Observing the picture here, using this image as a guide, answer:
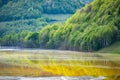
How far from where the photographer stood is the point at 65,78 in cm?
4300

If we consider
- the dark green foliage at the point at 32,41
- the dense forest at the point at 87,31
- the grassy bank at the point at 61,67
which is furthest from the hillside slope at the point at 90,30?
the grassy bank at the point at 61,67

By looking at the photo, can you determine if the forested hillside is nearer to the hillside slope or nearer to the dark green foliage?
the hillside slope

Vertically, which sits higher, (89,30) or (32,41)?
(89,30)

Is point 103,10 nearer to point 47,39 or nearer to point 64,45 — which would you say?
point 64,45

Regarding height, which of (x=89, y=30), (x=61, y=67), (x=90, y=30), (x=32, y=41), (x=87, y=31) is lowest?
(x=32, y=41)

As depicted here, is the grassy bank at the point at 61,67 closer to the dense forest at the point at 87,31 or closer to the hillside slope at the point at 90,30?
the hillside slope at the point at 90,30

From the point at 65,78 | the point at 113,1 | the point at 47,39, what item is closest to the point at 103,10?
the point at 113,1

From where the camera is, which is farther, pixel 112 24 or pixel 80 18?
pixel 80 18

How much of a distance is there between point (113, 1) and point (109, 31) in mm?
18849

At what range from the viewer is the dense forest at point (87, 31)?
119875 millimetres

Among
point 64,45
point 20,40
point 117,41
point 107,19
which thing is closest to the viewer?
point 117,41

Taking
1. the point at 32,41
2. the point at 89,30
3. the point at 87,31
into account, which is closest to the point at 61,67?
the point at 87,31

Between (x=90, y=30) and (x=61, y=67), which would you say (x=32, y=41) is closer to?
(x=90, y=30)

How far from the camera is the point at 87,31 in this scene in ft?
438
